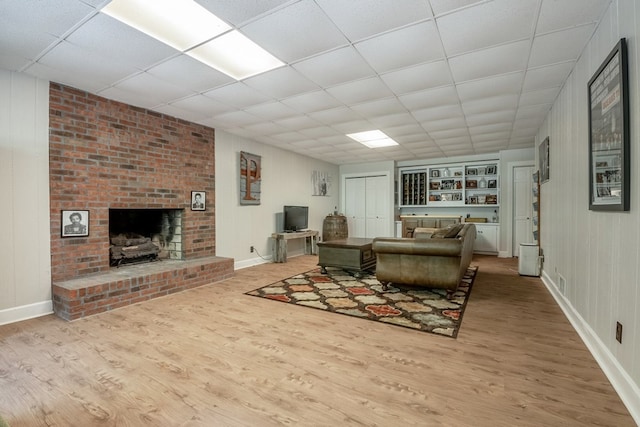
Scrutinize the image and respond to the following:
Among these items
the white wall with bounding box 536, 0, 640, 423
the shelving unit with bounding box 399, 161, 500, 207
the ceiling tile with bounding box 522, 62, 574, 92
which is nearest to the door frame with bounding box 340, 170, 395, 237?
the shelving unit with bounding box 399, 161, 500, 207

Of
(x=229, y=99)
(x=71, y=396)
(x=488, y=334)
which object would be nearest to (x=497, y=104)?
(x=488, y=334)

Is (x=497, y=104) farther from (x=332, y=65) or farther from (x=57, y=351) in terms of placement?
(x=57, y=351)

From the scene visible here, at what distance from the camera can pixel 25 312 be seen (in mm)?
2969

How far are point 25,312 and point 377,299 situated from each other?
3.76m

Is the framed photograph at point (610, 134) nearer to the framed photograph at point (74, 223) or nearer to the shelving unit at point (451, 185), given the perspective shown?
the framed photograph at point (74, 223)

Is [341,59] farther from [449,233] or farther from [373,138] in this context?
[373,138]

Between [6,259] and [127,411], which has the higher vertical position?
[6,259]

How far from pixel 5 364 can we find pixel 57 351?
0.28 meters

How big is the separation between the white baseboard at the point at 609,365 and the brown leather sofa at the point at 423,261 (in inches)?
42.0

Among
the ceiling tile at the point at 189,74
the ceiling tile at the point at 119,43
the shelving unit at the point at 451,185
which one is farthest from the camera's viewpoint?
the shelving unit at the point at 451,185

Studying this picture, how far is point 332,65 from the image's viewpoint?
9.07 ft

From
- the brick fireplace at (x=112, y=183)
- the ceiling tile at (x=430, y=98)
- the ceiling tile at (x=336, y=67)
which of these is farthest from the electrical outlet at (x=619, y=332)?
the brick fireplace at (x=112, y=183)

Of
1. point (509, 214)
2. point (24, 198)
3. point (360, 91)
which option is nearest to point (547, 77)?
point (360, 91)

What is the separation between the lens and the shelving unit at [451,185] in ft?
23.9
